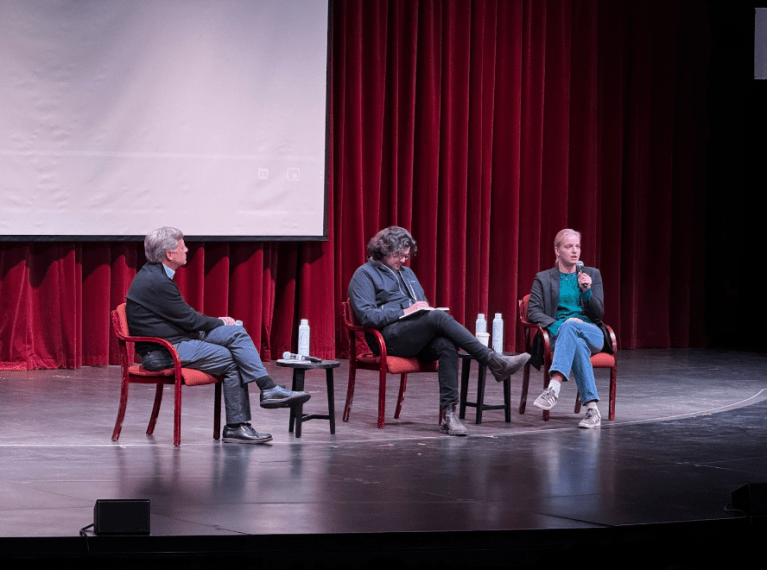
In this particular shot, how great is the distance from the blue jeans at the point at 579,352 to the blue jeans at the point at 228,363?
1555mm

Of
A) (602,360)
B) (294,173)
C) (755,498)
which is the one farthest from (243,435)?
(294,173)

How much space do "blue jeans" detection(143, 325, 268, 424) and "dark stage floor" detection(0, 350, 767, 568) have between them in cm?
22

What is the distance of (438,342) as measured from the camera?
225 inches

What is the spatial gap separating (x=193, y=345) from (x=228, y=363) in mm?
167

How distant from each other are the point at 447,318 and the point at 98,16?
130 inches

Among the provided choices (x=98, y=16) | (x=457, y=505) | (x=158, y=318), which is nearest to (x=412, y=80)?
(x=98, y=16)

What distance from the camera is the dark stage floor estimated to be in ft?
11.3

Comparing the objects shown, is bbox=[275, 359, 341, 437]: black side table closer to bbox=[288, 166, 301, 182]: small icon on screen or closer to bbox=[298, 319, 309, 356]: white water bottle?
bbox=[298, 319, 309, 356]: white water bottle

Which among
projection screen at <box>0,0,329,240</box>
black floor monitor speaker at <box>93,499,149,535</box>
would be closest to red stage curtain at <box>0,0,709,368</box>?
projection screen at <box>0,0,329,240</box>

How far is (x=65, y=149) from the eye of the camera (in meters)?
7.43

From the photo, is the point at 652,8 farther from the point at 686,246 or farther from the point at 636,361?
the point at 636,361

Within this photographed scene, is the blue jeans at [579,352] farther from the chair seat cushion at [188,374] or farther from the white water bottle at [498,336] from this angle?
the chair seat cushion at [188,374]

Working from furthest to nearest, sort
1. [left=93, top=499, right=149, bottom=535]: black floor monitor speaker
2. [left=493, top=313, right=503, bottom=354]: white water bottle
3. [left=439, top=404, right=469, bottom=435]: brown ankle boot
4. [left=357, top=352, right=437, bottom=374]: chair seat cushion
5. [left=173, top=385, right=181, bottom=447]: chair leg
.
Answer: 1. [left=493, top=313, right=503, bottom=354]: white water bottle
2. [left=357, top=352, right=437, bottom=374]: chair seat cushion
3. [left=439, top=404, right=469, bottom=435]: brown ankle boot
4. [left=173, top=385, right=181, bottom=447]: chair leg
5. [left=93, top=499, right=149, bottom=535]: black floor monitor speaker

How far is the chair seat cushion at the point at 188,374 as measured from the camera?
5.09 meters
